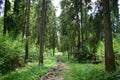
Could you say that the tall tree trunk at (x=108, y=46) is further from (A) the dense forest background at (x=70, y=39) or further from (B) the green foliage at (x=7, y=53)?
(B) the green foliage at (x=7, y=53)

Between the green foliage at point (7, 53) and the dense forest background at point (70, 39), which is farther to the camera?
the green foliage at point (7, 53)

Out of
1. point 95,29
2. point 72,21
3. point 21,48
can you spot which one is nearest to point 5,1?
point 21,48

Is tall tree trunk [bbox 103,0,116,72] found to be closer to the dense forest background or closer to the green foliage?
the dense forest background

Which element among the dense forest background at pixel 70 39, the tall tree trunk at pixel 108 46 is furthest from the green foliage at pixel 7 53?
the tall tree trunk at pixel 108 46

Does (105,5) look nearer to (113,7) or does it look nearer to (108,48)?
(113,7)

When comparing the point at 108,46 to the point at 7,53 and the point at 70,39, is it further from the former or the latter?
the point at 70,39

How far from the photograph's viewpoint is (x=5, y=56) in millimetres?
10977

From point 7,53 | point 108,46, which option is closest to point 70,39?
point 7,53

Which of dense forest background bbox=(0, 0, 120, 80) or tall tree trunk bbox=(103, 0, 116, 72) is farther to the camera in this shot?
dense forest background bbox=(0, 0, 120, 80)

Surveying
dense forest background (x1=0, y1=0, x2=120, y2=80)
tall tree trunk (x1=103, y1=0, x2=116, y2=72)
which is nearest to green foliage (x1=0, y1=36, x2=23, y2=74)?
dense forest background (x1=0, y1=0, x2=120, y2=80)

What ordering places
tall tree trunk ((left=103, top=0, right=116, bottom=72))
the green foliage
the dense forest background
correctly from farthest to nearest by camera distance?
the green foliage
the dense forest background
tall tree trunk ((left=103, top=0, right=116, bottom=72))

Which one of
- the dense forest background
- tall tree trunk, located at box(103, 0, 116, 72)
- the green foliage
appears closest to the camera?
tall tree trunk, located at box(103, 0, 116, 72)

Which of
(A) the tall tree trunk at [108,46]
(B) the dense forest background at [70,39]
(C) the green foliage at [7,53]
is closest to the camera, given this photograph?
(A) the tall tree trunk at [108,46]

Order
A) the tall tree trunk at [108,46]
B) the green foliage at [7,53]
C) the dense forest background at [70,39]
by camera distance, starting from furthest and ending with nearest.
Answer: the green foliage at [7,53] < the dense forest background at [70,39] < the tall tree trunk at [108,46]
